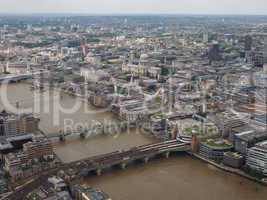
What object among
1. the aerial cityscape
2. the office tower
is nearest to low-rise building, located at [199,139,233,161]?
the aerial cityscape

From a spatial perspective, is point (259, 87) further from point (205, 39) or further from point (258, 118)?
point (205, 39)

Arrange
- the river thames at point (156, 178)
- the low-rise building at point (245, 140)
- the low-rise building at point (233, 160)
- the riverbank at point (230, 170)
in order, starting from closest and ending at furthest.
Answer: the river thames at point (156, 178)
the riverbank at point (230, 170)
the low-rise building at point (233, 160)
the low-rise building at point (245, 140)

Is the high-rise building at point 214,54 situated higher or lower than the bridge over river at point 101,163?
higher


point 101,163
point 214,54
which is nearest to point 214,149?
point 101,163

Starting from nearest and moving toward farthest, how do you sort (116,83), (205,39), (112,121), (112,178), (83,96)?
(112,178) < (112,121) < (83,96) < (116,83) < (205,39)

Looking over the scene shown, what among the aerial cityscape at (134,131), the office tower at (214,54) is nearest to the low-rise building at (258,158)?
the aerial cityscape at (134,131)

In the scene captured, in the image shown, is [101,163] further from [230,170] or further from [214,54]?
[214,54]

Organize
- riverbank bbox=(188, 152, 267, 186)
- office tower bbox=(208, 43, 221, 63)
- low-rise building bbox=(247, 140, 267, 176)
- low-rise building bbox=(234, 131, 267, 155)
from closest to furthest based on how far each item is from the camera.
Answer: riverbank bbox=(188, 152, 267, 186), low-rise building bbox=(247, 140, 267, 176), low-rise building bbox=(234, 131, 267, 155), office tower bbox=(208, 43, 221, 63)

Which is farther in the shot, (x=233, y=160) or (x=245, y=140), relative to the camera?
(x=245, y=140)

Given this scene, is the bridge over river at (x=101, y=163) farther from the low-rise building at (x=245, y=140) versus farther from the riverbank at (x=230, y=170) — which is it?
the low-rise building at (x=245, y=140)

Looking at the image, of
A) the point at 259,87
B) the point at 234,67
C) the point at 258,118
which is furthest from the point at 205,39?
the point at 258,118

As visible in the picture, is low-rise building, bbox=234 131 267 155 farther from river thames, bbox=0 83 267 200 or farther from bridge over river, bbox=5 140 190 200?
bridge over river, bbox=5 140 190 200
